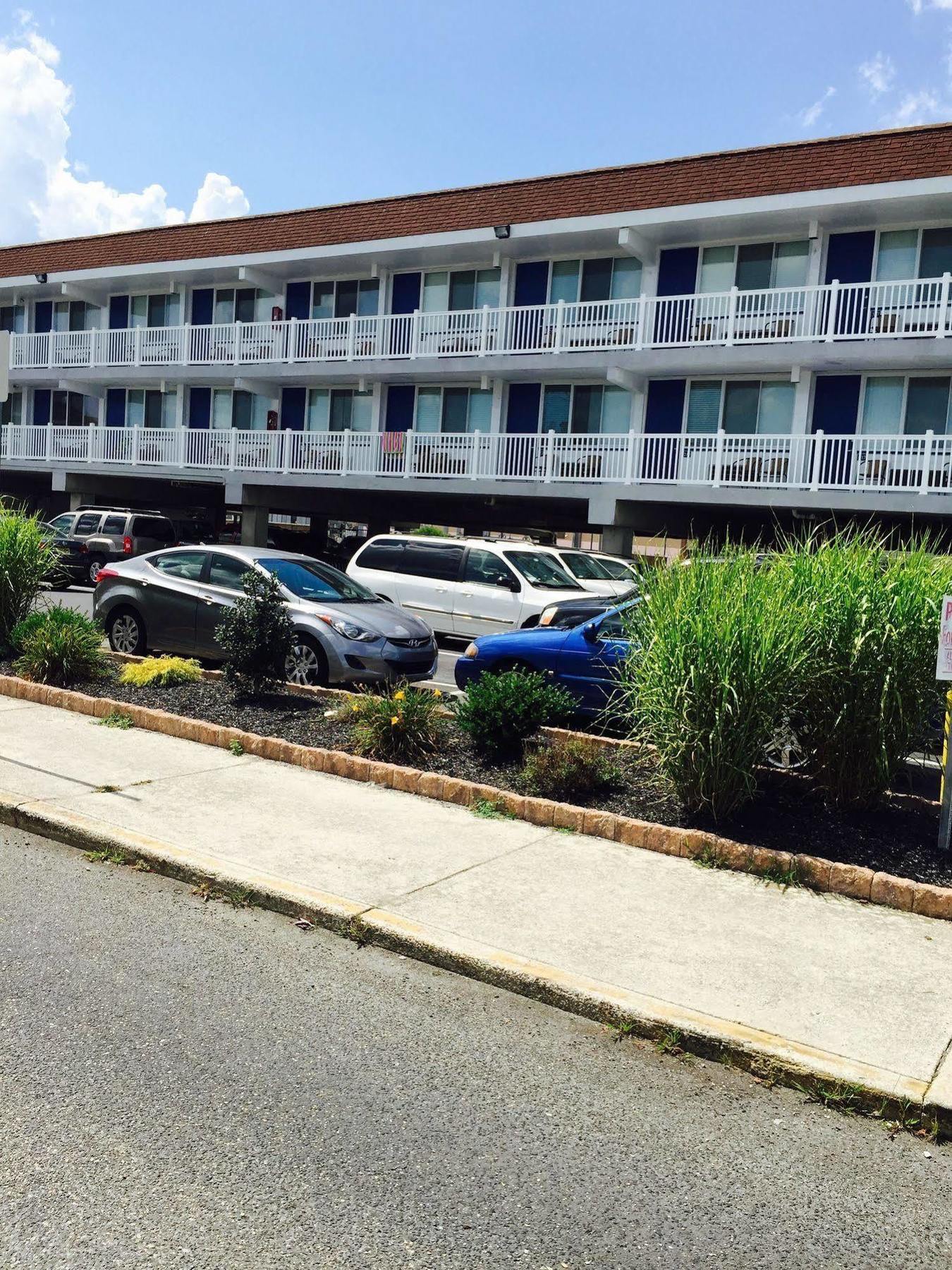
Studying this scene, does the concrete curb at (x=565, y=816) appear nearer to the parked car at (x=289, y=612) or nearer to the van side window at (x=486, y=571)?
the parked car at (x=289, y=612)

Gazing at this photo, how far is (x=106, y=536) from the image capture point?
24.0m

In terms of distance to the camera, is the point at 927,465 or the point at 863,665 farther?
the point at 927,465

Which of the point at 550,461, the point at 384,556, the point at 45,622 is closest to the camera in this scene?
the point at 45,622

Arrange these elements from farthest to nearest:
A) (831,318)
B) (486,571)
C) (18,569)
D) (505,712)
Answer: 1. (831,318)
2. (486,571)
3. (18,569)
4. (505,712)

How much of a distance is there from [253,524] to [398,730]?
21.2 metres

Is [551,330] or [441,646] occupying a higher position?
[551,330]

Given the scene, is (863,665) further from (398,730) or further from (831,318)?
(831,318)

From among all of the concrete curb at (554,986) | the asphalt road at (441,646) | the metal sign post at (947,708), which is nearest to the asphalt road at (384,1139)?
the concrete curb at (554,986)

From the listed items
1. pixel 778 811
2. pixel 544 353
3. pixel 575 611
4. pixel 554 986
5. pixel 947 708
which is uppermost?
pixel 544 353

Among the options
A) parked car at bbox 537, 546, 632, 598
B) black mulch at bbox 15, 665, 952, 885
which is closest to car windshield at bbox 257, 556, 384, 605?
black mulch at bbox 15, 665, 952, 885

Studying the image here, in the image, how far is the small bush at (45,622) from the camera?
10891mm

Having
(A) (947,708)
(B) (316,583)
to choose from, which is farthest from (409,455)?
(A) (947,708)

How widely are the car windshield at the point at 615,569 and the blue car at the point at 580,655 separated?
7.07 meters

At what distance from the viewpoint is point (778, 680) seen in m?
6.57
